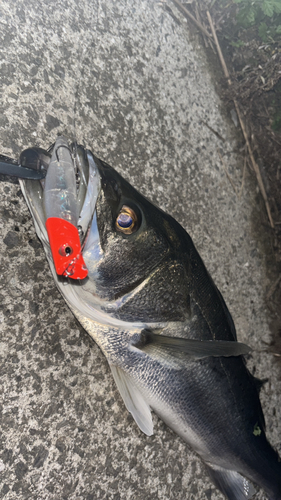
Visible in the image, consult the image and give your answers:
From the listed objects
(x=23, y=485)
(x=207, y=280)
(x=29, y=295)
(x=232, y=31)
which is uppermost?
(x=232, y=31)

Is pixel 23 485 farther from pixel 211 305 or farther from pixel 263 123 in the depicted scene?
pixel 263 123

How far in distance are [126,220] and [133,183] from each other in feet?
2.98

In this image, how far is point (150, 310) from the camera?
1.89 meters

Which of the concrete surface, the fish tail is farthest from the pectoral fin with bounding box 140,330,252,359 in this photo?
the fish tail

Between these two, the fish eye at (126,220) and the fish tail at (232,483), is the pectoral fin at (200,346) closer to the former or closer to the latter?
the fish eye at (126,220)

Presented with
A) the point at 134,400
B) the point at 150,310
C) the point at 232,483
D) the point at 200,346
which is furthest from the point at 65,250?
the point at 232,483

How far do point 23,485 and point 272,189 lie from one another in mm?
3092

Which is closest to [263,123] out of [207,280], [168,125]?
[168,125]

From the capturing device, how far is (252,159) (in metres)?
3.50

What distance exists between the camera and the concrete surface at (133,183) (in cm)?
195

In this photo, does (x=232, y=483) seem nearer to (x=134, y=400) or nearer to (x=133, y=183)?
(x=134, y=400)

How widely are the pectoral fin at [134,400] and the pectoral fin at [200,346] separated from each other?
0.37 meters

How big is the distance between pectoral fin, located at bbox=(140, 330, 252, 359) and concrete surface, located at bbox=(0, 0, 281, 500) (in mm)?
525

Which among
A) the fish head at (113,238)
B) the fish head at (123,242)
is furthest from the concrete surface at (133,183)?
the fish head at (123,242)
